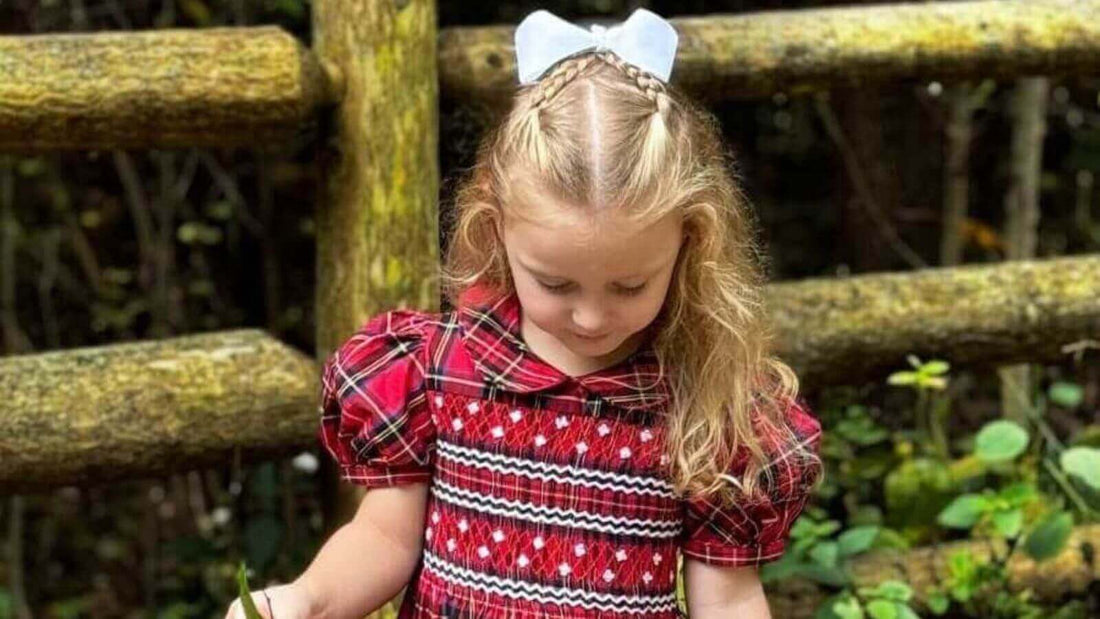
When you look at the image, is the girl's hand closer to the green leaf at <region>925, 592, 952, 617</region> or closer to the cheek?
the cheek

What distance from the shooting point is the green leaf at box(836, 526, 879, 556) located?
217cm

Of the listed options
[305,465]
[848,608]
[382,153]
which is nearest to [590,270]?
[382,153]

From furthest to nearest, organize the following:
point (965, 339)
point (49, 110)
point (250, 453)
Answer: point (965, 339) < point (250, 453) < point (49, 110)

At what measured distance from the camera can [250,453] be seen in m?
2.12

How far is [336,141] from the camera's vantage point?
2.12 metres

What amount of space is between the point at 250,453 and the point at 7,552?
1453mm

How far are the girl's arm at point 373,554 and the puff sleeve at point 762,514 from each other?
30 cm

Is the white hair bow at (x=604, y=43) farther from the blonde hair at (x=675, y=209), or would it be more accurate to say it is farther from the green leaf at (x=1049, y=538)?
the green leaf at (x=1049, y=538)

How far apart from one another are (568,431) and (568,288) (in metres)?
0.21

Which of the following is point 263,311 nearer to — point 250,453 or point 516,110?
point 250,453

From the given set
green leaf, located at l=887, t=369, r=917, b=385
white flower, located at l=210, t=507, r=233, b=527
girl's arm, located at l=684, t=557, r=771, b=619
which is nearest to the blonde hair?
girl's arm, located at l=684, t=557, r=771, b=619

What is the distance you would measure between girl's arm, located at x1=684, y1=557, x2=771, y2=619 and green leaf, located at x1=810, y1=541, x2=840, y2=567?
53cm

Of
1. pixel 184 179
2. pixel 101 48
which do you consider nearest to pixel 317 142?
pixel 101 48

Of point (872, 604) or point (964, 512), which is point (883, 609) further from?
point (964, 512)
